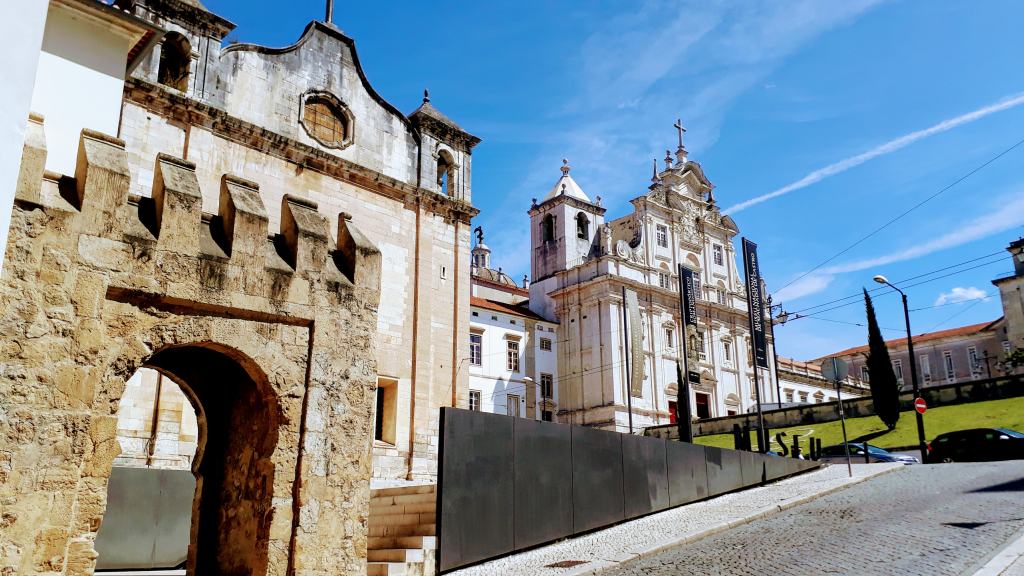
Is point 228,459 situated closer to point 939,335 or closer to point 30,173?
point 30,173

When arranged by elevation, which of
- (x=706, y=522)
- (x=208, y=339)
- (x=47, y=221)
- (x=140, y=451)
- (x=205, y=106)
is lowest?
(x=706, y=522)

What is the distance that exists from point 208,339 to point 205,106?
43.5ft

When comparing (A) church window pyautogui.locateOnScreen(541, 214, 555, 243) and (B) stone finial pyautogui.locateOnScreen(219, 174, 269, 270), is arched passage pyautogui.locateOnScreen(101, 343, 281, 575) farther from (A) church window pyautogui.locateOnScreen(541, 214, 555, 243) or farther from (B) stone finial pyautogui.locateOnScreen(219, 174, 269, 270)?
(A) church window pyautogui.locateOnScreen(541, 214, 555, 243)

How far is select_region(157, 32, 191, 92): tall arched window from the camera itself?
61.9ft

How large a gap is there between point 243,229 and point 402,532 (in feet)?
19.8

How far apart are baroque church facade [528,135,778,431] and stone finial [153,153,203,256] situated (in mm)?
40980

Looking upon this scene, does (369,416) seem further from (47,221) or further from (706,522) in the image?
(706,522)

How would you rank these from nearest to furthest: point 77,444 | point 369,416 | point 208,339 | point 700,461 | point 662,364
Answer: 1. point 77,444
2. point 208,339
3. point 369,416
4. point 700,461
5. point 662,364

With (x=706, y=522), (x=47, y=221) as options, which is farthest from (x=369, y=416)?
(x=706, y=522)

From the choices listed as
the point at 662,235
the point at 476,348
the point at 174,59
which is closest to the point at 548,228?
the point at 662,235

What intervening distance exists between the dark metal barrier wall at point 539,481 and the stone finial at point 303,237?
11.4 ft

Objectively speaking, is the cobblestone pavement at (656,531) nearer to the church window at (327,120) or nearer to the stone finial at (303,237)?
the stone finial at (303,237)

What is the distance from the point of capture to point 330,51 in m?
22.1

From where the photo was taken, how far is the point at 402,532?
11.5m
